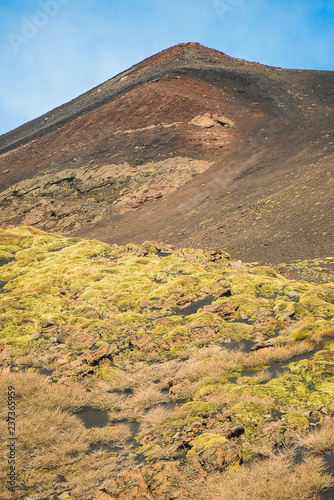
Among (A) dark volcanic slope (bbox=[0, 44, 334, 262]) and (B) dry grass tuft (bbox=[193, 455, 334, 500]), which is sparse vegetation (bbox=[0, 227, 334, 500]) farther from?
(A) dark volcanic slope (bbox=[0, 44, 334, 262])

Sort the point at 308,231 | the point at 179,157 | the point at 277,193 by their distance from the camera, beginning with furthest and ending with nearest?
the point at 179,157
the point at 277,193
the point at 308,231

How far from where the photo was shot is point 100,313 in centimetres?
1489

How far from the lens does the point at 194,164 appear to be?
50.4m

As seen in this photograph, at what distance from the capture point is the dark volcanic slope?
29.2 metres

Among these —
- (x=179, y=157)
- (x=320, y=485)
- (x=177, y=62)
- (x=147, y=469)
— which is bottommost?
(x=320, y=485)

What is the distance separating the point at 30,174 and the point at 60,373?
2142 inches

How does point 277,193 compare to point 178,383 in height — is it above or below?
above

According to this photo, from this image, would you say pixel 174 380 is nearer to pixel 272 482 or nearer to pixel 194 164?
pixel 272 482

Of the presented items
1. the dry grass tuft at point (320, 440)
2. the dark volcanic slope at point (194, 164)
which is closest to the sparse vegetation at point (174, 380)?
the dry grass tuft at point (320, 440)

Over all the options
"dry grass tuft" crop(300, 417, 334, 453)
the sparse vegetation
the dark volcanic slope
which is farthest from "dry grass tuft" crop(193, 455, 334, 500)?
the dark volcanic slope

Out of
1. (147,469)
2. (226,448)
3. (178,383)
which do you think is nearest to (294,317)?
(178,383)

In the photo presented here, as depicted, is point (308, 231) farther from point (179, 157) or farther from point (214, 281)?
point (179, 157)

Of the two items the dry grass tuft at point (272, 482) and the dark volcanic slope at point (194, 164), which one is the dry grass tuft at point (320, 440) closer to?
the dry grass tuft at point (272, 482)

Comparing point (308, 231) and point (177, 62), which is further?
point (177, 62)
